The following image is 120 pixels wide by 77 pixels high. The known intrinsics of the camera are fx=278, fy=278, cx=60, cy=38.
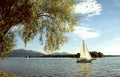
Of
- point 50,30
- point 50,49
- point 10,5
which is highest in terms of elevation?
point 10,5

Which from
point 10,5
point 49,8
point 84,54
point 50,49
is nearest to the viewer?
point 10,5

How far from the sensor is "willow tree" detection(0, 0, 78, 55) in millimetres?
30406

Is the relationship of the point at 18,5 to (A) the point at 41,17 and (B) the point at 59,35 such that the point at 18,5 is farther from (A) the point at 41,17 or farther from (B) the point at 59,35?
(B) the point at 59,35

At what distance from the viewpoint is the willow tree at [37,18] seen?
30.4 m

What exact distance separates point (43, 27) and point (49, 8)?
2.52m

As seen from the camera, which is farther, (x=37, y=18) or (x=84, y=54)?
(x=84, y=54)

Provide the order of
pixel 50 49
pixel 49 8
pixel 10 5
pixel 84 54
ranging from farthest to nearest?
pixel 84 54
pixel 50 49
pixel 49 8
pixel 10 5

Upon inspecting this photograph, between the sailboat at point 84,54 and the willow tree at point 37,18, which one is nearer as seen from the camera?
the willow tree at point 37,18

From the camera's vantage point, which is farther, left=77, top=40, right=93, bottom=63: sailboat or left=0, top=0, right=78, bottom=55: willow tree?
A: left=77, top=40, right=93, bottom=63: sailboat

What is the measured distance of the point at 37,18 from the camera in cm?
3275

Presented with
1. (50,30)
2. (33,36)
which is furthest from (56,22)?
(33,36)

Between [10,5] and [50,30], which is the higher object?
[10,5]

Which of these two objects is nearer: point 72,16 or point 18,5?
point 18,5

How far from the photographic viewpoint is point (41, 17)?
109 feet
